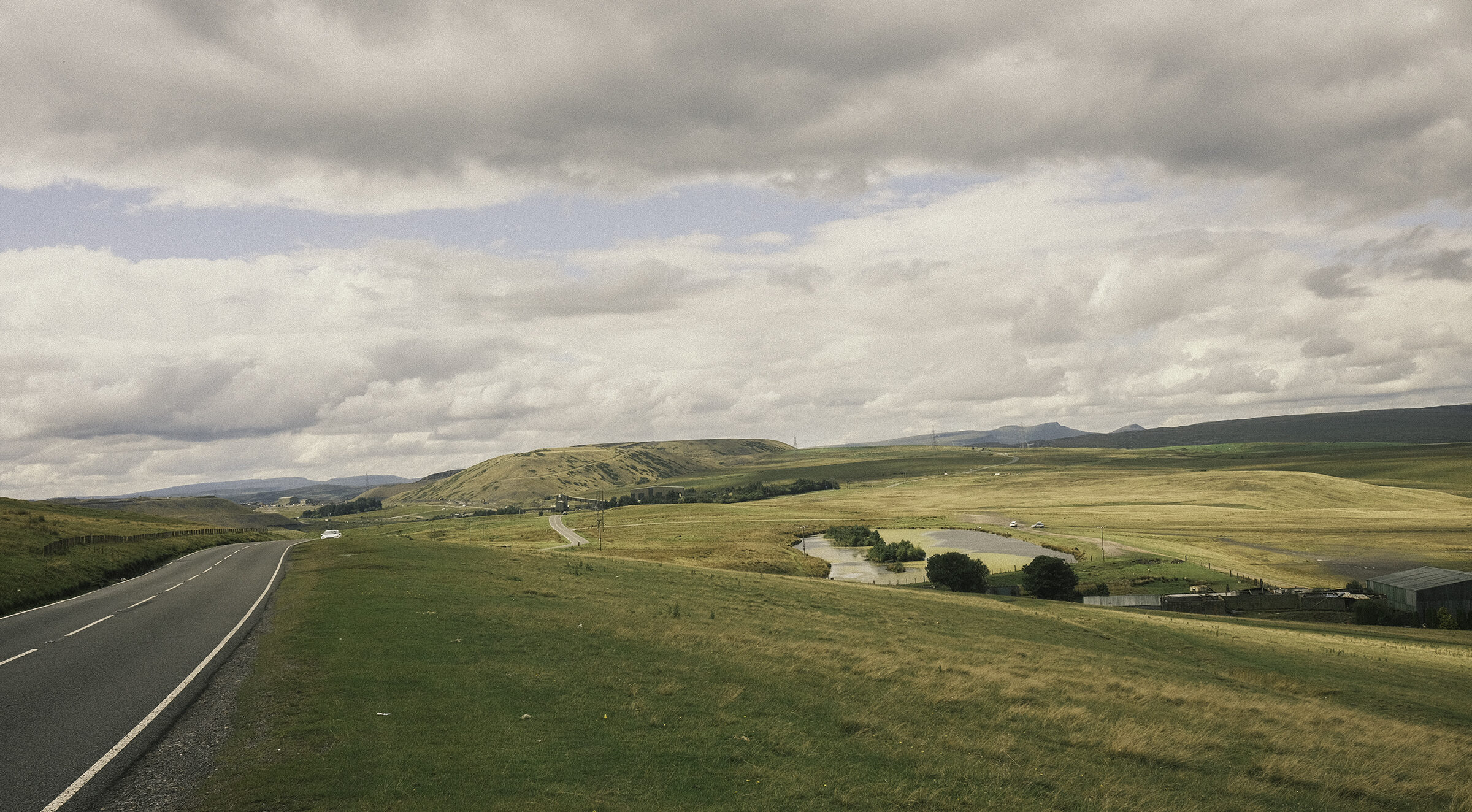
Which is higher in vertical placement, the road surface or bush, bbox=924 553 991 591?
the road surface

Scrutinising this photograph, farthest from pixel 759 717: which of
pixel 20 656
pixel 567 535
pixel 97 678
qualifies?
pixel 567 535

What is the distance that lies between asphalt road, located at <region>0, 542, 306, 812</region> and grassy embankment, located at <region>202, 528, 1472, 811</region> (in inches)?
63.8

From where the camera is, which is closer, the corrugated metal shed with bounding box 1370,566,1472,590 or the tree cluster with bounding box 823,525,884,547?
the corrugated metal shed with bounding box 1370,566,1472,590

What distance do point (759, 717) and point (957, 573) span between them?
80.7 meters

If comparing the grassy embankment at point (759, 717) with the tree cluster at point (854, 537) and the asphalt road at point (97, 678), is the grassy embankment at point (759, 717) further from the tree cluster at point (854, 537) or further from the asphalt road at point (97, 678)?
the tree cluster at point (854, 537)

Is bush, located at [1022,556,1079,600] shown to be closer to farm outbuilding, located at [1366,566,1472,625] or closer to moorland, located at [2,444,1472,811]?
farm outbuilding, located at [1366,566,1472,625]

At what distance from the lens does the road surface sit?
360 feet

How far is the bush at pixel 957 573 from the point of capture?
92250 mm

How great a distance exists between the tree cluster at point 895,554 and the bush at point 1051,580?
106 feet

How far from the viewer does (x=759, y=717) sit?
18.5 m

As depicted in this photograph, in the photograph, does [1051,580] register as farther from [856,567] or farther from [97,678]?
[97,678]

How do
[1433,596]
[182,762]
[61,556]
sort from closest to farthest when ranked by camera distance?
[182,762]
[61,556]
[1433,596]

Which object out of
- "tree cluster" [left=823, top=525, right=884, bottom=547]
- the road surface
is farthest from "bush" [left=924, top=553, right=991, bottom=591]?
the road surface

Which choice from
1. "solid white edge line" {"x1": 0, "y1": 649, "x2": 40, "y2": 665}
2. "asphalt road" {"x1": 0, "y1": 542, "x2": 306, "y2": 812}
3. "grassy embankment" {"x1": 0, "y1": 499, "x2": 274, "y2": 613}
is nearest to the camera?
"asphalt road" {"x1": 0, "y1": 542, "x2": 306, "y2": 812}
